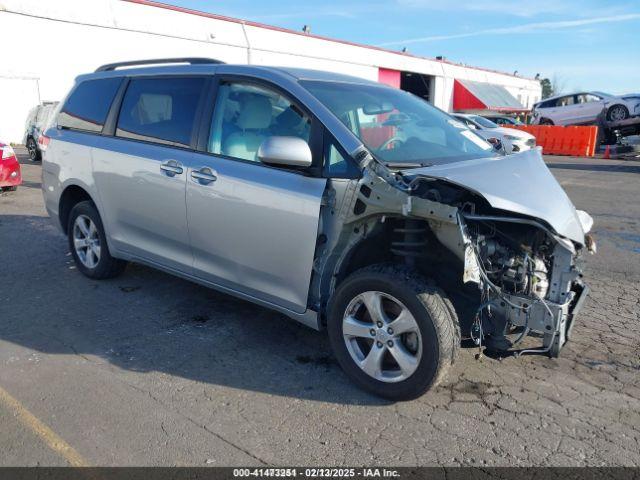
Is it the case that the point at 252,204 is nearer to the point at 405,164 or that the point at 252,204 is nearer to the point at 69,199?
the point at 405,164

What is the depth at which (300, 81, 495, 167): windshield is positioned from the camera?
12.1 ft

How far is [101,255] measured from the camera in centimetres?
535

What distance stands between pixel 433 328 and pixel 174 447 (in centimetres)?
150

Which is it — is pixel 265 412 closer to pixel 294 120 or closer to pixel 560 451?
pixel 560 451

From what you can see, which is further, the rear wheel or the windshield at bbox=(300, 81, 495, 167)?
the rear wheel

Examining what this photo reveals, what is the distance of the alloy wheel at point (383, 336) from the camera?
3242 mm

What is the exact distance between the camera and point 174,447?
115 inches

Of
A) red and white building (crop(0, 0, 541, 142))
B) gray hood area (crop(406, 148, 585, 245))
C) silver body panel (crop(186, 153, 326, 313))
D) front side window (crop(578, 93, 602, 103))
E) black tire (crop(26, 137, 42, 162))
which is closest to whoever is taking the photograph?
gray hood area (crop(406, 148, 585, 245))

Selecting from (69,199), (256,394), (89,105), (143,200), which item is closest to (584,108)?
(89,105)

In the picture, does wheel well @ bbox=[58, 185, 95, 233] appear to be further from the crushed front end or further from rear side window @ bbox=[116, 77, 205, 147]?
the crushed front end

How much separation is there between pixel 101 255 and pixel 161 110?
1617 mm

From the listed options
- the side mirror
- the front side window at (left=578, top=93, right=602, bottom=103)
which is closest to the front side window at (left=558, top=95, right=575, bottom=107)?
the front side window at (left=578, top=93, right=602, bottom=103)

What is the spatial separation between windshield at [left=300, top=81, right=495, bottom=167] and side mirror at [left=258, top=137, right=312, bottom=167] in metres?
0.39

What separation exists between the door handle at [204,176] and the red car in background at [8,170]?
8.56 metres
